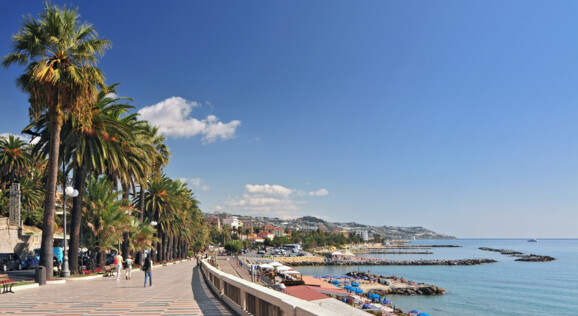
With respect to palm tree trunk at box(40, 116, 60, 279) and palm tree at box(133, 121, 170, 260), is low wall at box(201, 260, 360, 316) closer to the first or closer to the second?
palm tree trunk at box(40, 116, 60, 279)

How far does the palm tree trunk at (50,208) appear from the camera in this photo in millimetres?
21344

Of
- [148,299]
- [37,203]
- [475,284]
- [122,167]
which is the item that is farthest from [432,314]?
[37,203]

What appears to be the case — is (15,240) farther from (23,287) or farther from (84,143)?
(23,287)

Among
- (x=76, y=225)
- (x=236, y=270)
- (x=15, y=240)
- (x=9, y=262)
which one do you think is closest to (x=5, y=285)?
(x=76, y=225)

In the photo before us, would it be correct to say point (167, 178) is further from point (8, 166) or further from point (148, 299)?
point (148, 299)

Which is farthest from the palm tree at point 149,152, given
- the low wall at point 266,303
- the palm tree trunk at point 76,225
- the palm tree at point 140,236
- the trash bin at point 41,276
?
the low wall at point 266,303

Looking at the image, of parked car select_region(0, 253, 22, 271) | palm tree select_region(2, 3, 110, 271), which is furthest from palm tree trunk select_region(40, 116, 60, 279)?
parked car select_region(0, 253, 22, 271)

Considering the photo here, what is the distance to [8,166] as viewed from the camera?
56000 mm

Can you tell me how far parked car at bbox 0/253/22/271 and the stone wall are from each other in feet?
41.9

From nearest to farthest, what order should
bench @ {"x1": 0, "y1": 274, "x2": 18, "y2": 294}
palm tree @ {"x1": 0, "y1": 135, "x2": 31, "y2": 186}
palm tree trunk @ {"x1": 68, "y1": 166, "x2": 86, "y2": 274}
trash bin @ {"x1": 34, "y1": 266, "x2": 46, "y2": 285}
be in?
bench @ {"x1": 0, "y1": 274, "x2": 18, "y2": 294}, trash bin @ {"x1": 34, "y1": 266, "x2": 46, "y2": 285}, palm tree trunk @ {"x1": 68, "y1": 166, "x2": 86, "y2": 274}, palm tree @ {"x1": 0, "y1": 135, "x2": 31, "y2": 186}

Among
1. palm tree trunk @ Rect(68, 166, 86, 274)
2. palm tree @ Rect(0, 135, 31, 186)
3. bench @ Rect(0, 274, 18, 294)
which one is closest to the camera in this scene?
bench @ Rect(0, 274, 18, 294)

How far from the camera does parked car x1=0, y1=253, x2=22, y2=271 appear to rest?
31.0 metres

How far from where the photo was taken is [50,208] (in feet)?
73.4

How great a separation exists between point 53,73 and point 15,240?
3400 centimetres
